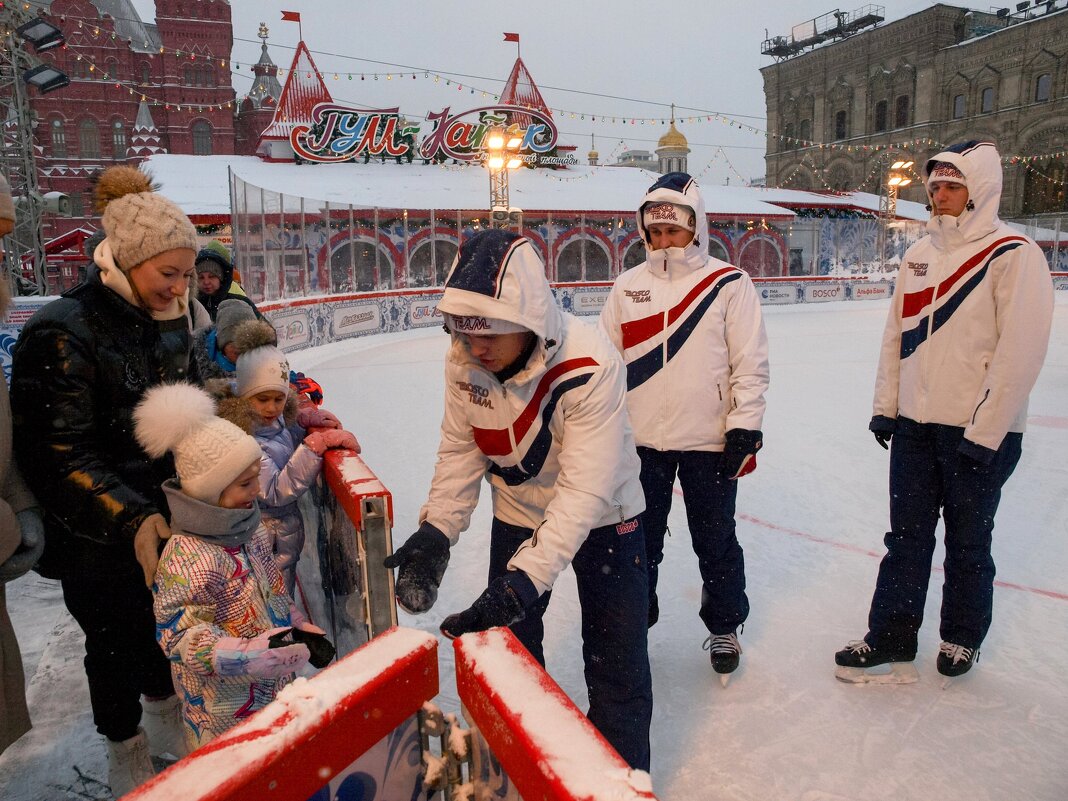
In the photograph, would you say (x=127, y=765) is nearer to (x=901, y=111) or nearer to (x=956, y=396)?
(x=956, y=396)

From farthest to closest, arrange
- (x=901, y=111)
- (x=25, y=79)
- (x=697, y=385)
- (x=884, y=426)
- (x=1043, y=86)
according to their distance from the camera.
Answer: (x=901, y=111) → (x=1043, y=86) → (x=25, y=79) → (x=884, y=426) → (x=697, y=385)

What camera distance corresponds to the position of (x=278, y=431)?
2.51 m

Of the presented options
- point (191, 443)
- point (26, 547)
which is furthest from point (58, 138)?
point (191, 443)

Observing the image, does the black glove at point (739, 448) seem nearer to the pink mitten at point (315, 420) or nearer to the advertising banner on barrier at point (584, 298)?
the pink mitten at point (315, 420)

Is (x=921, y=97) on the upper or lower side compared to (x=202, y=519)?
upper

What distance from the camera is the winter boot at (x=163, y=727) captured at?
6.76ft

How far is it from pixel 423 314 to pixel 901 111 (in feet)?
119

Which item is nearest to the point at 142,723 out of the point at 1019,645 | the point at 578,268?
the point at 1019,645

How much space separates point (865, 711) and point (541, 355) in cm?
170

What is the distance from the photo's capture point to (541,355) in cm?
158

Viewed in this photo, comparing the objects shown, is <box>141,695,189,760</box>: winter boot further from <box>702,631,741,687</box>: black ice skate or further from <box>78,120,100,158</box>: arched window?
<box>78,120,100,158</box>: arched window

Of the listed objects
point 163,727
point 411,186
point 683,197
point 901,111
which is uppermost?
point 901,111

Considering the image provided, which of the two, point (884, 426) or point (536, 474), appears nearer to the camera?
point (536, 474)

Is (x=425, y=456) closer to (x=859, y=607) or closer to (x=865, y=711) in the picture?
(x=859, y=607)
